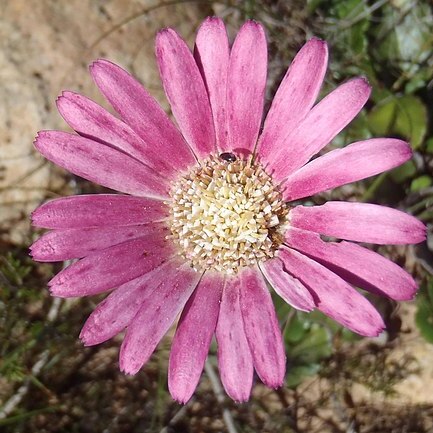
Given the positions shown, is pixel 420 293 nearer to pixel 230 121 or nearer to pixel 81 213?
pixel 230 121

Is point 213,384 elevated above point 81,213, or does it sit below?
below

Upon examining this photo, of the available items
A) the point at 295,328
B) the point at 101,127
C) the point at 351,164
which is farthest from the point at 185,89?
the point at 295,328

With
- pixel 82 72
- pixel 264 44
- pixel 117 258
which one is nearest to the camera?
pixel 264 44

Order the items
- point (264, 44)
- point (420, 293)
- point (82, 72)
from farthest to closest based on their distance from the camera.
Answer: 1. point (82, 72)
2. point (420, 293)
3. point (264, 44)

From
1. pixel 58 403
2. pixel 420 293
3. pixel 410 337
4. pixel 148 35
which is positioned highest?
pixel 148 35

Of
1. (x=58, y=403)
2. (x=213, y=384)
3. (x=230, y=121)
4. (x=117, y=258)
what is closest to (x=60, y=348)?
(x=58, y=403)

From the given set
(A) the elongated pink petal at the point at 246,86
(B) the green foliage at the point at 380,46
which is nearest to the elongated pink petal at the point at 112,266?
(A) the elongated pink petal at the point at 246,86

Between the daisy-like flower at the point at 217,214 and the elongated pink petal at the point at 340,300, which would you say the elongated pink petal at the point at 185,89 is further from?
the elongated pink petal at the point at 340,300
